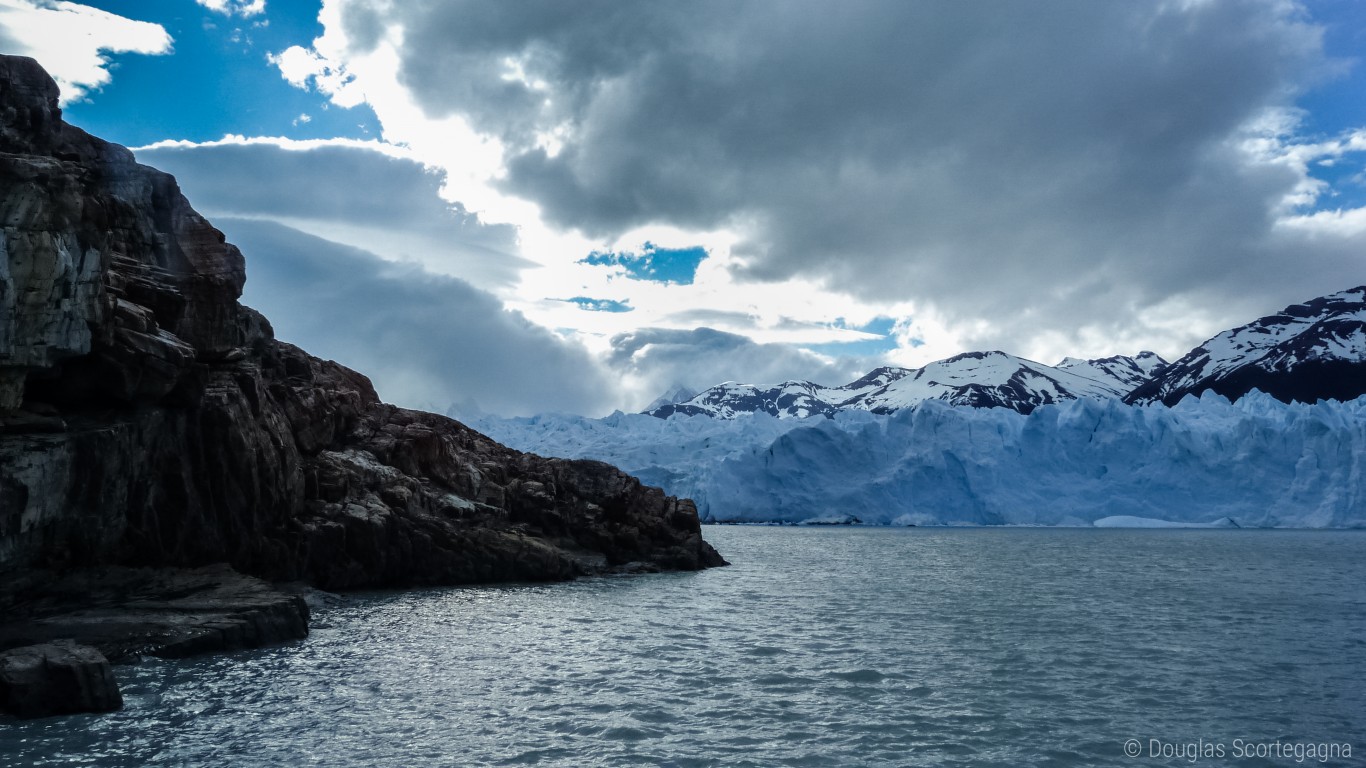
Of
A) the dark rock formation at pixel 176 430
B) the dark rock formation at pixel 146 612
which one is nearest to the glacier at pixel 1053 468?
the dark rock formation at pixel 176 430

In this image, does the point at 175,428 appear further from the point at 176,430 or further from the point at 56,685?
the point at 56,685

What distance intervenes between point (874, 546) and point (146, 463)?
155 ft

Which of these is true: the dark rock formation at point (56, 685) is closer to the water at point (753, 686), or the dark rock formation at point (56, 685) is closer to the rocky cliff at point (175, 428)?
the water at point (753, 686)

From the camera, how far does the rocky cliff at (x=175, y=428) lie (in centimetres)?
1563

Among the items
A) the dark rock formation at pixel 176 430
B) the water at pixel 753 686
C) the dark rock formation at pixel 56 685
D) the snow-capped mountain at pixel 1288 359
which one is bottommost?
the water at pixel 753 686

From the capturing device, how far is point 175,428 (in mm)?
20250

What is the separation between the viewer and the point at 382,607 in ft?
75.8

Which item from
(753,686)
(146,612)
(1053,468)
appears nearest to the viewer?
(753,686)

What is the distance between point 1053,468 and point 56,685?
77.0 meters

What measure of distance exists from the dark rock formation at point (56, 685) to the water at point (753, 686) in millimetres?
336

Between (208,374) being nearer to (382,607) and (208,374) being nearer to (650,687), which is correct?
(382,607)

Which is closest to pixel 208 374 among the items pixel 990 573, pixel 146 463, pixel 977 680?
pixel 146 463

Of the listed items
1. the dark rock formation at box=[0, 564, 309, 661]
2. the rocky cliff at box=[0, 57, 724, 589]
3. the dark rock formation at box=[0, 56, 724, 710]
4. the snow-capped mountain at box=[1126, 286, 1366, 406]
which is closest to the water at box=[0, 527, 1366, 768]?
the dark rock formation at box=[0, 564, 309, 661]

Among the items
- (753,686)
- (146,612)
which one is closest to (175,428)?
(146,612)
